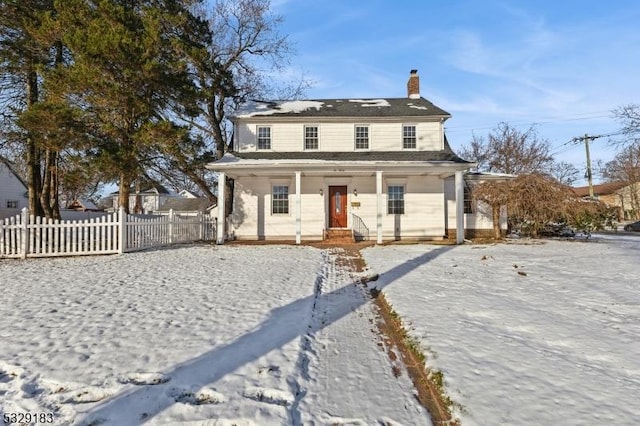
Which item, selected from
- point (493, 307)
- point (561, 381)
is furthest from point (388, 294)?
point (561, 381)

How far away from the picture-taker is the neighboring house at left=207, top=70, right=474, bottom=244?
15938 mm

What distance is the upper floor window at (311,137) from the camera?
16375 millimetres

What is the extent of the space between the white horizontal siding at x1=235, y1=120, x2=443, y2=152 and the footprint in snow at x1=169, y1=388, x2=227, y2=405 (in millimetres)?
14210

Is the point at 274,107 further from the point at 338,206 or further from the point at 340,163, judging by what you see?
the point at 338,206

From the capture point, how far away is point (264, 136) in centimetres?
1644

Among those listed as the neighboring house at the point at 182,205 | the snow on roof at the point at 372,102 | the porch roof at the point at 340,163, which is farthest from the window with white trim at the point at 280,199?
the neighboring house at the point at 182,205

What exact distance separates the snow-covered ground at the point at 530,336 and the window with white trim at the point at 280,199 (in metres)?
8.50

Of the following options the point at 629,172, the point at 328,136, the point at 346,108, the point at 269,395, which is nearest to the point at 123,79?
the point at 328,136

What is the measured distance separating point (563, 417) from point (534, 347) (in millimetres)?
1323

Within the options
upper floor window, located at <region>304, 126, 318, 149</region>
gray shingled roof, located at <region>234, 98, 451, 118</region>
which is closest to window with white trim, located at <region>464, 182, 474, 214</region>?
gray shingled roof, located at <region>234, 98, 451, 118</region>

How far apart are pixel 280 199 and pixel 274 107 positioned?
16.4ft

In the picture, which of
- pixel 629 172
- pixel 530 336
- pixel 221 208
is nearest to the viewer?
pixel 530 336

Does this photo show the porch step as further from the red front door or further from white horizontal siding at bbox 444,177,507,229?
white horizontal siding at bbox 444,177,507,229

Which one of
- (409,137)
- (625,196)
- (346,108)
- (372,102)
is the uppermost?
(372,102)
